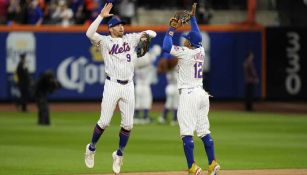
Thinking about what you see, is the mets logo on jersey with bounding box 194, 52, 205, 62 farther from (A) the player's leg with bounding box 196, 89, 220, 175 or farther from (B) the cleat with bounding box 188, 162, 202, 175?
(B) the cleat with bounding box 188, 162, 202, 175

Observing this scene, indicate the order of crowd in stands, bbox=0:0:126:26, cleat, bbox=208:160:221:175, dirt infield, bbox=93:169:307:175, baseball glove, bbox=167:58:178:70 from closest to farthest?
cleat, bbox=208:160:221:175
dirt infield, bbox=93:169:307:175
baseball glove, bbox=167:58:178:70
crowd in stands, bbox=0:0:126:26

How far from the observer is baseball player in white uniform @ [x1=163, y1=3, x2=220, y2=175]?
12.7 meters

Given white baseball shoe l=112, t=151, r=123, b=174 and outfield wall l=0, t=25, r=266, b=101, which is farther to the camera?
outfield wall l=0, t=25, r=266, b=101

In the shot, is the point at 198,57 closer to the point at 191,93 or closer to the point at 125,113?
the point at 191,93

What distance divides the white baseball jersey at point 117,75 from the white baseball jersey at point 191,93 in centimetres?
83

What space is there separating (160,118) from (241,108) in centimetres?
571

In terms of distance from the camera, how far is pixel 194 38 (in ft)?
42.0

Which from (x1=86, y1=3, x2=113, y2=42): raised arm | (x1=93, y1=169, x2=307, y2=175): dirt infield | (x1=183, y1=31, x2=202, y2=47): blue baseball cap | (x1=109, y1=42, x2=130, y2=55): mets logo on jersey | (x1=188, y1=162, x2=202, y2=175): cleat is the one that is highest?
(x1=86, y1=3, x2=113, y2=42): raised arm

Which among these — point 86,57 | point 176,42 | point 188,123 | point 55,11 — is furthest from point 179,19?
point 55,11

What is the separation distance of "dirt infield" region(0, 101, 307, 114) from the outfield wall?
0.30 m

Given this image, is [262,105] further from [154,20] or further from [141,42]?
[141,42]

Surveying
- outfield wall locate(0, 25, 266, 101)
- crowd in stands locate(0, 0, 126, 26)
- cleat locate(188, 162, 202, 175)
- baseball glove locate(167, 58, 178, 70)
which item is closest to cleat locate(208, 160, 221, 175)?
cleat locate(188, 162, 202, 175)

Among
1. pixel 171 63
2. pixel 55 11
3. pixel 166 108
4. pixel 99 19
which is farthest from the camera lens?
pixel 55 11

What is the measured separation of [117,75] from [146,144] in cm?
543
